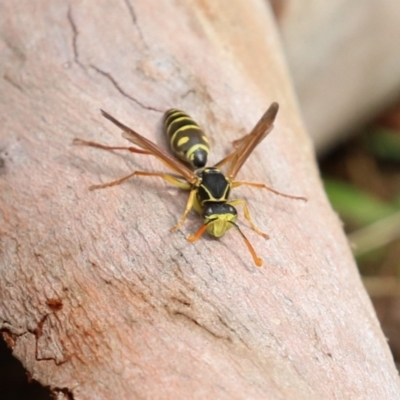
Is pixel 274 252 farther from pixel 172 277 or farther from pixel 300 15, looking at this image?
pixel 300 15

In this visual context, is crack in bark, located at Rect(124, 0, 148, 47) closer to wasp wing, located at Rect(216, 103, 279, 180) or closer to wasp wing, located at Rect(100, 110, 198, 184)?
wasp wing, located at Rect(100, 110, 198, 184)

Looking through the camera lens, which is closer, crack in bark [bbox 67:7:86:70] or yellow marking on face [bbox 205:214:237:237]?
yellow marking on face [bbox 205:214:237:237]


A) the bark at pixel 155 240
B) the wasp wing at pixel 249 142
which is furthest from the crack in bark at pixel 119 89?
the wasp wing at pixel 249 142

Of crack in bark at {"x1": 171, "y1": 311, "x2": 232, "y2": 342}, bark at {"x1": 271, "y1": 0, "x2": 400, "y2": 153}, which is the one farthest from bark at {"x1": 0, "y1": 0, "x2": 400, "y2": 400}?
bark at {"x1": 271, "y1": 0, "x2": 400, "y2": 153}

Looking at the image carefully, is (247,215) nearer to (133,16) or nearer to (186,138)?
(186,138)

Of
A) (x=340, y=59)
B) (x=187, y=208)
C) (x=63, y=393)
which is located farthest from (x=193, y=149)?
(x=340, y=59)

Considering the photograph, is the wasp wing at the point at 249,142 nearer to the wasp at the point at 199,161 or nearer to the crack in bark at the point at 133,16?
the wasp at the point at 199,161

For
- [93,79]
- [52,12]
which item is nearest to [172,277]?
[93,79]
